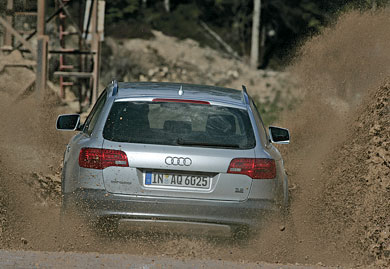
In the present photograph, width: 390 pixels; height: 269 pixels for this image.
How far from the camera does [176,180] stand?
6.60 m

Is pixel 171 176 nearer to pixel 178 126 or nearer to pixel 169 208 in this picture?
pixel 169 208

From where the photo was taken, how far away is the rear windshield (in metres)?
6.71

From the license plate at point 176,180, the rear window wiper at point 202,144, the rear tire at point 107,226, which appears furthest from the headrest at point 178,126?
the rear tire at point 107,226

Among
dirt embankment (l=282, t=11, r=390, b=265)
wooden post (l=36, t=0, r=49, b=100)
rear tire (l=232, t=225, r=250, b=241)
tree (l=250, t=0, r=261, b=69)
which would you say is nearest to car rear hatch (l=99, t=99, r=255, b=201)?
rear tire (l=232, t=225, r=250, b=241)

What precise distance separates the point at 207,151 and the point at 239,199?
47 cm

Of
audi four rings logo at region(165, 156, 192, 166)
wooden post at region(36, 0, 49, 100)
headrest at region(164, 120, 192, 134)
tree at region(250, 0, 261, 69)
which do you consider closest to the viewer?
audi four rings logo at region(165, 156, 192, 166)

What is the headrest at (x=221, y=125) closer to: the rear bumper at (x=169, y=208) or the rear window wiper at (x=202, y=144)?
the rear window wiper at (x=202, y=144)

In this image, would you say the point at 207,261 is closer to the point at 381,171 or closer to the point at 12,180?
the point at 381,171

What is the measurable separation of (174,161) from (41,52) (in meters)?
11.6

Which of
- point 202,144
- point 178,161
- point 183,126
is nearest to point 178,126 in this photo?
point 183,126

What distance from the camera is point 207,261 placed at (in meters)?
6.25

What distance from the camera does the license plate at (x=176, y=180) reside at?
21.6 ft

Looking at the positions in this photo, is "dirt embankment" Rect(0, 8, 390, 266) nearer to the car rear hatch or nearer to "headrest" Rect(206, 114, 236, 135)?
the car rear hatch

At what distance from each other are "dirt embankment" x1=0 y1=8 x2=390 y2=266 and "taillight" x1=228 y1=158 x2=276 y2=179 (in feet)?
1.38
